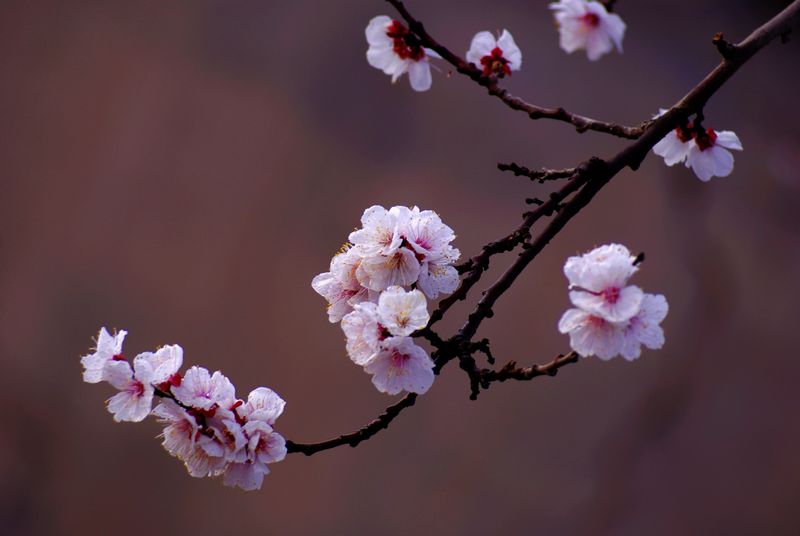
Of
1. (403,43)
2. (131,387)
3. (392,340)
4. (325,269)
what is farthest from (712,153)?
(325,269)

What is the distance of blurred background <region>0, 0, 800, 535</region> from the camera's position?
2.73m

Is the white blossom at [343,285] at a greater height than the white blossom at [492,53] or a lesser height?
lesser

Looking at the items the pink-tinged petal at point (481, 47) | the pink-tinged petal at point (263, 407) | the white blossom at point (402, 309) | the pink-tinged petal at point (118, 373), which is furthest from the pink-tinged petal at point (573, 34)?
the pink-tinged petal at point (118, 373)

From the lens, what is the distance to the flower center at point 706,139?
3.55 feet

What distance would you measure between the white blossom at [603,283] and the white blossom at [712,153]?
367mm

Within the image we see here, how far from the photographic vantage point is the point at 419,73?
1167mm

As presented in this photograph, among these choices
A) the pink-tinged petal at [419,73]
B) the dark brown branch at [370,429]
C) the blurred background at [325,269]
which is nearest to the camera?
the dark brown branch at [370,429]

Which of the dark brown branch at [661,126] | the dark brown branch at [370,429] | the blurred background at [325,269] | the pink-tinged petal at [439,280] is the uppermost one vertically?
the blurred background at [325,269]

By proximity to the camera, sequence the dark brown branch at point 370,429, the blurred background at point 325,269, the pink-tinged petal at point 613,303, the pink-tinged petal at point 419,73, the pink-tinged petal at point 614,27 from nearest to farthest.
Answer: the pink-tinged petal at point 613,303 → the dark brown branch at point 370,429 → the pink-tinged petal at point 614,27 → the pink-tinged petal at point 419,73 → the blurred background at point 325,269

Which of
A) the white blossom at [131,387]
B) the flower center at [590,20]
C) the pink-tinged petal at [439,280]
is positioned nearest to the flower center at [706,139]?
the flower center at [590,20]

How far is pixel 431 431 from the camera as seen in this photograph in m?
2.82

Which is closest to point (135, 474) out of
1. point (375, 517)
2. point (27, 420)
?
point (27, 420)

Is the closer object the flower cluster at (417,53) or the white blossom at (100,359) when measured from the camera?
the white blossom at (100,359)

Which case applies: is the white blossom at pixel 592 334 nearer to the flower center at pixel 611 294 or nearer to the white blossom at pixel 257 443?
the flower center at pixel 611 294
